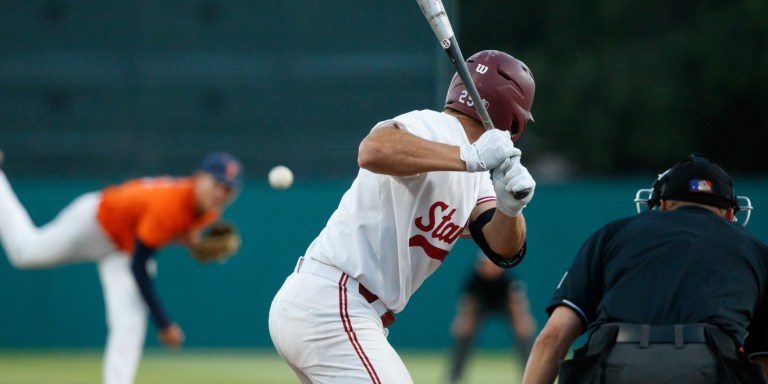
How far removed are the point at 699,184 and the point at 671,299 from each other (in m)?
0.47

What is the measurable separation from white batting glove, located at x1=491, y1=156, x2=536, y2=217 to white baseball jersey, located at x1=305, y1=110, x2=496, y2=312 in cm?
19

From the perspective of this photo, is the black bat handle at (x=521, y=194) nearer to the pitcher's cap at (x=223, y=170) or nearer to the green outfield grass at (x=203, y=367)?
the pitcher's cap at (x=223, y=170)

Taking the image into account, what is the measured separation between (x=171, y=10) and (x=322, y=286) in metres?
10.5

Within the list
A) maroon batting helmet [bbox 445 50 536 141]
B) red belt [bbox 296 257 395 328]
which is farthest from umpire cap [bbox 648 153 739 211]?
red belt [bbox 296 257 395 328]

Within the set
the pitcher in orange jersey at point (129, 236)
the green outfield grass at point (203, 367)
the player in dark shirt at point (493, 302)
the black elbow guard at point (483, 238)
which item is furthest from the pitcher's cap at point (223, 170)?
the black elbow guard at point (483, 238)

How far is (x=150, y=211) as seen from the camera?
→ 9.66 m

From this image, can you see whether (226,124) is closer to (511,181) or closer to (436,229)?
(436,229)

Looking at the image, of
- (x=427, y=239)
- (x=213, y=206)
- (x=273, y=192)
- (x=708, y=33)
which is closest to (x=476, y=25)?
(x=708, y=33)

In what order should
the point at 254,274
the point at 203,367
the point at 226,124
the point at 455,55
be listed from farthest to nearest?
the point at 254,274, the point at 226,124, the point at 203,367, the point at 455,55

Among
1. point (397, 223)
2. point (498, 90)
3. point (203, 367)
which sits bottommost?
point (203, 367)

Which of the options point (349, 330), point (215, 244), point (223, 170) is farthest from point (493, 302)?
point (349, 330)

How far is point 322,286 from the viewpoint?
4.68 meters

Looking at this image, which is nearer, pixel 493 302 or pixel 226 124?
pixel 493 302

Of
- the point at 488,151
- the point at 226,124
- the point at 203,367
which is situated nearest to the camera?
the point at 488,151
